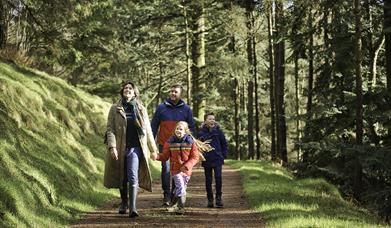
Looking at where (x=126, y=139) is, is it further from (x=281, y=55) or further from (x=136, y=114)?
(x=281, y=55)

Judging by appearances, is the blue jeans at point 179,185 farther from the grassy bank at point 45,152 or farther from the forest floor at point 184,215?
the grassy bank at point 45,152

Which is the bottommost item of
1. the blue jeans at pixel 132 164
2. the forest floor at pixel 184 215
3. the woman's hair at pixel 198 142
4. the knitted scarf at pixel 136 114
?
the forest floor at pixel 184 215

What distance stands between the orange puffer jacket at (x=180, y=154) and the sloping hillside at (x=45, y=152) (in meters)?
1.86

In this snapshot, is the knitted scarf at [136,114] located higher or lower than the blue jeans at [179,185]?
higher

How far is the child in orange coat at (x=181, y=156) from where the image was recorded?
913cm

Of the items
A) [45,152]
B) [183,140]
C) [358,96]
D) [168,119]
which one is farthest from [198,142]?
[358,96]

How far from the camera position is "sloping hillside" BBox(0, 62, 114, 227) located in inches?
312

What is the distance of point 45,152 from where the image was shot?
11.4 meters

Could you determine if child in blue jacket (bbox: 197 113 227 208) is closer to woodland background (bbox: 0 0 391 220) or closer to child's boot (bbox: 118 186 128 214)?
child's boot (bbox: 118 186 128 214)

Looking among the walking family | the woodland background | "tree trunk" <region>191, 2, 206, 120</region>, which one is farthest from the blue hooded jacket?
"tree trunk" <region>191, 2, 206, 120</region>

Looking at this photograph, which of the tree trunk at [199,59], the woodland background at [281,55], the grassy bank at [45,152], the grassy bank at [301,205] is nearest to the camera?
the grassy bank at [45,152]

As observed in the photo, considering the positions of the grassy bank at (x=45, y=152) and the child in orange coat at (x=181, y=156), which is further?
the child in orange coat at (x=181, y=156)

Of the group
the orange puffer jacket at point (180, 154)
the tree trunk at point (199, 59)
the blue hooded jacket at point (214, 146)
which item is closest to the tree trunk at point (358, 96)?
the blue hooded jacket at point (214, 146)

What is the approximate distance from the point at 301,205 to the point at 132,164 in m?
3.57
